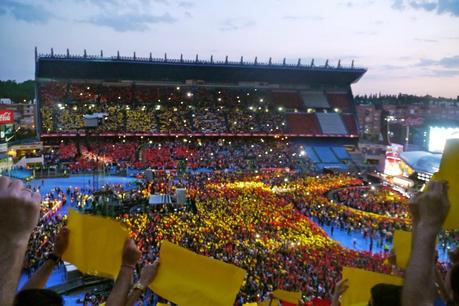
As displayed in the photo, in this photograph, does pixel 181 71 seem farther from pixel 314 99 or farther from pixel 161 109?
pixel 314 99

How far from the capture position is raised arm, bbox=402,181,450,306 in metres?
1.81

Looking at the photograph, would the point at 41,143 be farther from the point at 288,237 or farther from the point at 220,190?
the point at 288,237

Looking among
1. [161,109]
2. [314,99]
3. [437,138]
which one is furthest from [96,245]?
[314,99]

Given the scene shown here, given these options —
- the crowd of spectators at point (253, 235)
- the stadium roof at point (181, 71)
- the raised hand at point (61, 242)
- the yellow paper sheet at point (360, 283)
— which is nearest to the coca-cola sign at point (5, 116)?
the stadium roof at point (181, 71)

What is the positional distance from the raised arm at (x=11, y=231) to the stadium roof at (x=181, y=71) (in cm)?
5542

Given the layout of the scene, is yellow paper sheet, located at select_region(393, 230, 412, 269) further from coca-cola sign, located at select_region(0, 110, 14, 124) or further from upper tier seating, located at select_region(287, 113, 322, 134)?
upper tier seating, located at select_region(287, 113, 322, 134)

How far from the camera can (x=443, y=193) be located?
1914 millimetres

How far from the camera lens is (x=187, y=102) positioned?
2307 inches

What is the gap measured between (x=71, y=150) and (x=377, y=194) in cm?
3222

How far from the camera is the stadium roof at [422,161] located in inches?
1373

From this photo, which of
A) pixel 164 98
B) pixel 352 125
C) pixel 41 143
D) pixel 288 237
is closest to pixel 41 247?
pixel 288 237

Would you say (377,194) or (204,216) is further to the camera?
(377,194)

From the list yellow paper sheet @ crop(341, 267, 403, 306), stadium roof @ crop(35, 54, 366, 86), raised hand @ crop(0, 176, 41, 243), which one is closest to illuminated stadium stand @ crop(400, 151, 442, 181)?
stadium roof @ crop(35, 54, 366, 86)

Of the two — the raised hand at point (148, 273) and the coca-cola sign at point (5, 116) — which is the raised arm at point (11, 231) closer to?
the raised hand at point (148, 273)
